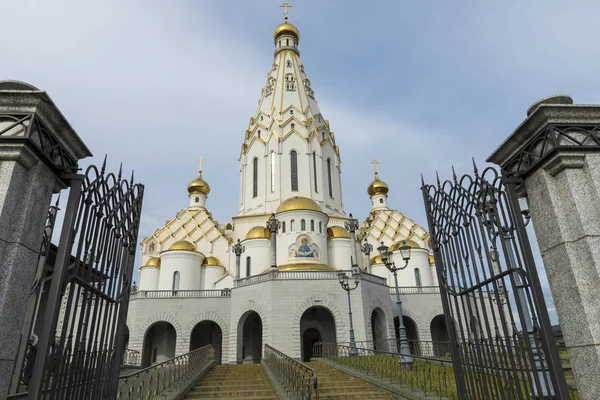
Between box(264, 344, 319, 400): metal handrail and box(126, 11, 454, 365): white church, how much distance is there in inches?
227

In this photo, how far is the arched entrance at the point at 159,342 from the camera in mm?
24891

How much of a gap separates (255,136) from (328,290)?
17.3m

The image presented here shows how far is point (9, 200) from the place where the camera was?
3.02 m

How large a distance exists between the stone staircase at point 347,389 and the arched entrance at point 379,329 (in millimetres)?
10612

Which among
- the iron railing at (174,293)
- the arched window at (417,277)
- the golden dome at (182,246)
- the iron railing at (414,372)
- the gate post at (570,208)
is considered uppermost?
the golden dome at (182,246)

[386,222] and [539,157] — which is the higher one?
[386,222]

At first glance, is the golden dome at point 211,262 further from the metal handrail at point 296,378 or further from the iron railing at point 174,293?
the metal handrail at point 296,378

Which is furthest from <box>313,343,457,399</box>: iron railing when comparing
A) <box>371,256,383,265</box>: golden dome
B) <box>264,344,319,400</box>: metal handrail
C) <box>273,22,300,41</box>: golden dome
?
<box>273,22,300,41</box>: golden dome

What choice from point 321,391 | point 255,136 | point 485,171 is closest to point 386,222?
point 255,136

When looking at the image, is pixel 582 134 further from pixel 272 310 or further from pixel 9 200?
pixel 272 310

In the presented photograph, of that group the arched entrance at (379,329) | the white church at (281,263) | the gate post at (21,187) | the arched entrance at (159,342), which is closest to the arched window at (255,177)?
the white church at (281,263)

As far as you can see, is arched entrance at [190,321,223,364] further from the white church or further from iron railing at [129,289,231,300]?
iron railing at [129,289,231,300]

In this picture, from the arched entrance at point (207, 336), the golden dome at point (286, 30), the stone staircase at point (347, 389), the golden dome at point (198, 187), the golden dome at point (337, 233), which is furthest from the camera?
the golden dome at point (286, 30)

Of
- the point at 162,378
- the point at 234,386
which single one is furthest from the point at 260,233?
the point at 162,378
